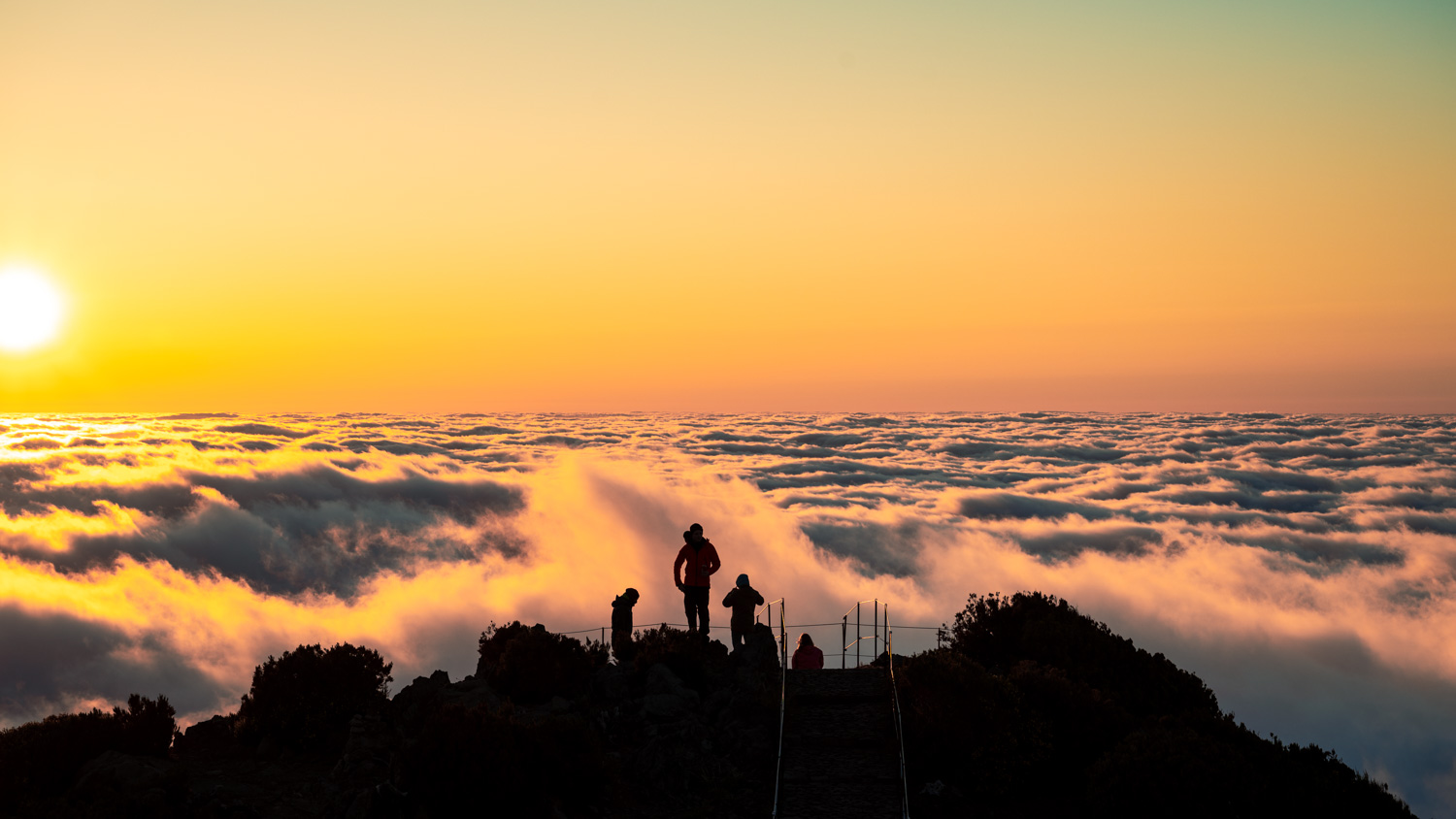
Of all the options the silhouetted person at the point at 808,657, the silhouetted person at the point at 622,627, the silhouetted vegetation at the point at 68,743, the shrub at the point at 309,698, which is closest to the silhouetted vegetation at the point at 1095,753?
the silhouetted person at the point at 808,657

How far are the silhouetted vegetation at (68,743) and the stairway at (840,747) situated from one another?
8709mm

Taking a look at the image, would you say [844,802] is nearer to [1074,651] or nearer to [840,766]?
[840,766]

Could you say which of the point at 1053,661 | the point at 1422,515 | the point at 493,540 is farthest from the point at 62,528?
the point at 1422,515

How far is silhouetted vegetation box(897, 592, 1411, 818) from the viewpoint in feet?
34.9

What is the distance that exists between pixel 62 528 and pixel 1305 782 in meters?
174

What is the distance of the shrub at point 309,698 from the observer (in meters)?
13.5

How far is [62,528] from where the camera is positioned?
145125 mm

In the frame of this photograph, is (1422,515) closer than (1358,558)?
No

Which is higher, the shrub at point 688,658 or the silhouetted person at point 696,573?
the silhouetted person at point 696,573

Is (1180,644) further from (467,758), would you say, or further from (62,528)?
(62,528)

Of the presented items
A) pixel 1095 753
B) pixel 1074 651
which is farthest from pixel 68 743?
pixel 1074 651

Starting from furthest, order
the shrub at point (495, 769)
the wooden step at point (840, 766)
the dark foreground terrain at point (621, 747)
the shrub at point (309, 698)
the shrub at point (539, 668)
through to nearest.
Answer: the shrub at point (539, 668) < the shrub at point (309, 698) < the wooden step at point (840, 766) < the dark foreground terrain at point (621, 747) < the shrub at point (495, 769)

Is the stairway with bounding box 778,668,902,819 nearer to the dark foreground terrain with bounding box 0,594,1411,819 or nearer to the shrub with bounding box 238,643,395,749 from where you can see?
the dark foreground terrain with bounding box 0,594,1411,819

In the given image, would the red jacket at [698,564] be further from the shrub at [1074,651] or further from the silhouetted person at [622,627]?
the shrub at [1074,651]
